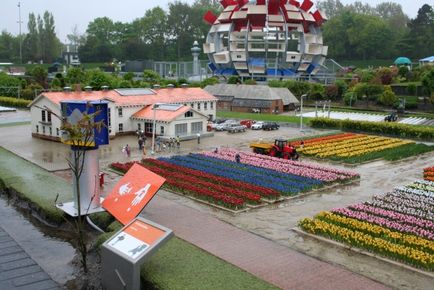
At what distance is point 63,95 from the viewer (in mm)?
40500

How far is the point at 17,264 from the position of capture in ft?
52.3

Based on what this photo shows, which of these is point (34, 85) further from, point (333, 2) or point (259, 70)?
point (333, 2)

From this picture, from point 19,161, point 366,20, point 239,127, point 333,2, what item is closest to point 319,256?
point 19,161

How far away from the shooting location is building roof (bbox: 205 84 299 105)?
58562 millimetres

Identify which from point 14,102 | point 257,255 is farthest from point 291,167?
point 14,102

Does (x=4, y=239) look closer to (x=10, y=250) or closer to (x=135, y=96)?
(x=10, y=250)

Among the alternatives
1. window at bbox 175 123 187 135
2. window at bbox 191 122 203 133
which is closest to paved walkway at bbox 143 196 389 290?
window at bbox 175 123 187 135

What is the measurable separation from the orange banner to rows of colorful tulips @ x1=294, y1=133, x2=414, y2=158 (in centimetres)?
1868

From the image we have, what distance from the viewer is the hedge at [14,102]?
210 feet

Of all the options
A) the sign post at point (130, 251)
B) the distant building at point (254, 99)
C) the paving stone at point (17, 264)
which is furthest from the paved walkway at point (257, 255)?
the distant building at point (254, 99)

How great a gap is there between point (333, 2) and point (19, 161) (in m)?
161

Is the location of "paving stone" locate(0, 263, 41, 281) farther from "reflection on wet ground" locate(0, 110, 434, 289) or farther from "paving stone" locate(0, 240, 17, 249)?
"reflection on wet ground" locate(0, 110, 434, 289)

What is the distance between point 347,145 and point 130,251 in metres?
27.4

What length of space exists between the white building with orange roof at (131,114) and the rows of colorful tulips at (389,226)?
20.0m
